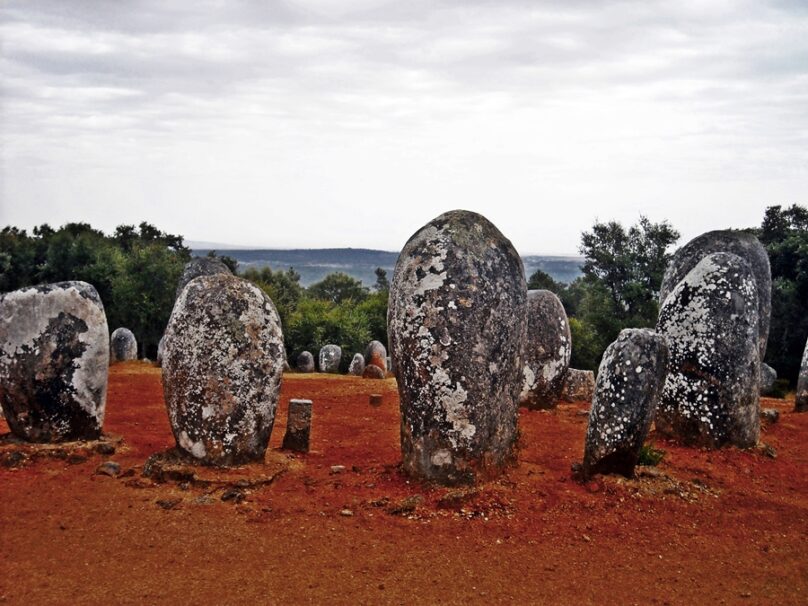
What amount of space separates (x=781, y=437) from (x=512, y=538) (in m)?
8.36

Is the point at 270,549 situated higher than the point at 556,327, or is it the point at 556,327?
the point at 556,327

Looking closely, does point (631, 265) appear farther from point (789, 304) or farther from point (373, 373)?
point (373, 373)

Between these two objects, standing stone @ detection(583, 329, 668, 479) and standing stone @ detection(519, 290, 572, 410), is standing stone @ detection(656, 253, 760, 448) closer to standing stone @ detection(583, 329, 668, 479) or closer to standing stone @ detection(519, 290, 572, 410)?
standing stone @ detection(583, 329, 668, 479)

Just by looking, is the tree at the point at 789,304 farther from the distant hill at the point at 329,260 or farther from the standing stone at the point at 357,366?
the distant hill at the point at 329,260

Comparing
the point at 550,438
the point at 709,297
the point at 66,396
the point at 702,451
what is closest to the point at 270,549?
the point at 66,396

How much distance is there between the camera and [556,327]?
650 inches

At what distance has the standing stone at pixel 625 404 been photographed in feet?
31.6

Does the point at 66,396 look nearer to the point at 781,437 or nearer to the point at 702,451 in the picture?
the point at 702,451

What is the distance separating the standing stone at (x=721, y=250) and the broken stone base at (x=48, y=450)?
12.4 m

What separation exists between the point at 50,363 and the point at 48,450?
1.28 m

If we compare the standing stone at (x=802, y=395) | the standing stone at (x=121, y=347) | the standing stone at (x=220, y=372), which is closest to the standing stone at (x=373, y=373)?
the standing stone at (x=121, y=347)

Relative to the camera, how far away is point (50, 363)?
35.4ft

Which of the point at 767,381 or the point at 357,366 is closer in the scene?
the point at 767,381

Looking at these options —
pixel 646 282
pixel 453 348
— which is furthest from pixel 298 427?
pixel 646 282
